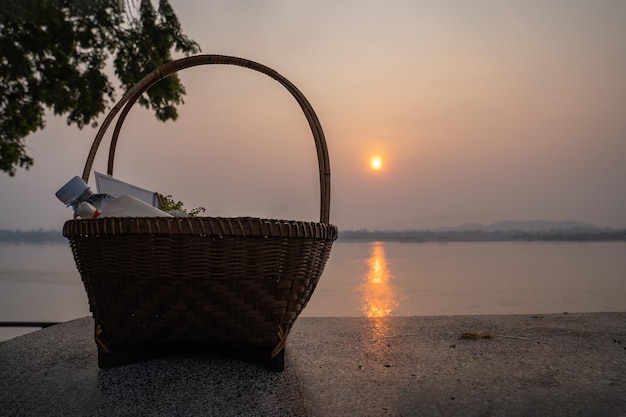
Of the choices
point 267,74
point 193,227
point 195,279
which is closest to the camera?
point 193,227

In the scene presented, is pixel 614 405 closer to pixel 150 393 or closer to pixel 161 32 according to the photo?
pixel 150 393

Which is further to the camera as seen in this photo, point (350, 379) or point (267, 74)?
point (267, 74)

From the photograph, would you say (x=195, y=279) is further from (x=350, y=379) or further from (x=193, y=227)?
(x=350, y=379)

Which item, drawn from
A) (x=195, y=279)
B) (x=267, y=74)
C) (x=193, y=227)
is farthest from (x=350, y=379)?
(x=267, y=74)

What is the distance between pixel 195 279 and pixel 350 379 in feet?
2.82

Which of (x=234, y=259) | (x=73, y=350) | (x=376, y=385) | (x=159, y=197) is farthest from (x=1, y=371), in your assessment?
(x=376, y=385)

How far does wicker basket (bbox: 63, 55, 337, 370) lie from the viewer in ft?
6.61

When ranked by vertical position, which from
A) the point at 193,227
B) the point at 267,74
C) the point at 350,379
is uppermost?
the point at 267,74

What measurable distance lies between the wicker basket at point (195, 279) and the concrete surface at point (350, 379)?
16 cm

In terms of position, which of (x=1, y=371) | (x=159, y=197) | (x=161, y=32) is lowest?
(x=1, y=371)

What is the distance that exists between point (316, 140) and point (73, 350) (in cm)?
178

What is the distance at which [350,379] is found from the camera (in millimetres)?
2410

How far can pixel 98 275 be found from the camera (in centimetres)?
223

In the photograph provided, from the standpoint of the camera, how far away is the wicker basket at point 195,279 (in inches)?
79.4
